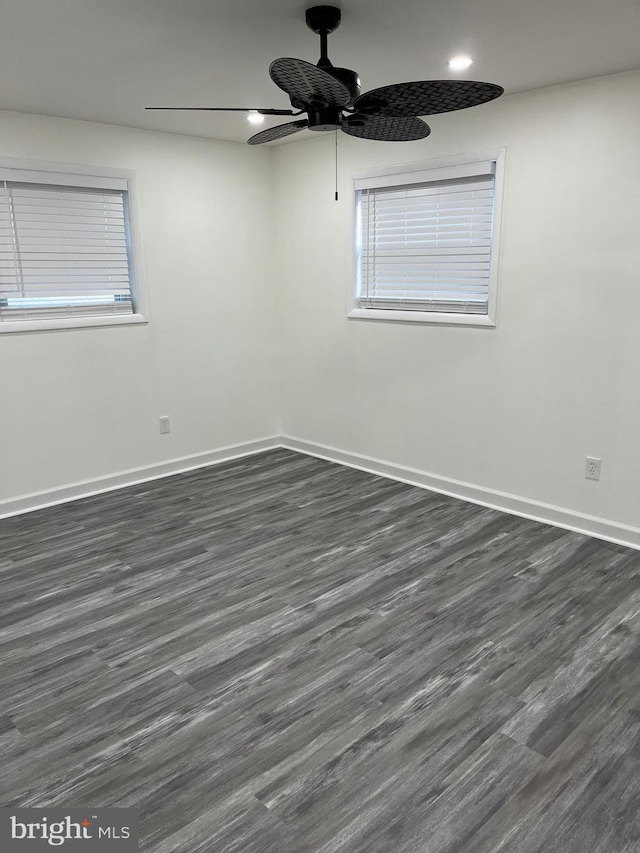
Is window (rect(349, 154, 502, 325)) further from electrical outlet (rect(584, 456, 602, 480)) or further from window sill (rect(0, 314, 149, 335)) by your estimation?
window sill (rect(0, 314, 149, 335))

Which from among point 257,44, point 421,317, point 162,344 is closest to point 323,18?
point 257,44

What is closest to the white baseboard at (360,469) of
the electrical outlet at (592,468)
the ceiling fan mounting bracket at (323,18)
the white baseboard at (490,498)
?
the white baseboard at (490,498)

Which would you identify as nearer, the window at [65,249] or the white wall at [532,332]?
the white wall at [532,332]

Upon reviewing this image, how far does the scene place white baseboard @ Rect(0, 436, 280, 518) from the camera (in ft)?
13.5

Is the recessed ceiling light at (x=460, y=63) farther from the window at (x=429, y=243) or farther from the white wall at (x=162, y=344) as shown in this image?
the white wall at (x=162, y=344)

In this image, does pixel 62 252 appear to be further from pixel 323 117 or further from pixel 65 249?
pixel 323 117

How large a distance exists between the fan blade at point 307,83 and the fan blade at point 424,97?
0.09 metres

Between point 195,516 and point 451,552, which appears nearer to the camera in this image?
point 451,552

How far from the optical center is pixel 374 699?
2.29 meters

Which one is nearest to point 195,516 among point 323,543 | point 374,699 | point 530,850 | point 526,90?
point 323,543

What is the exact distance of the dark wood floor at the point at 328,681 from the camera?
1.82 m

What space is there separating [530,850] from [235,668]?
121 cm

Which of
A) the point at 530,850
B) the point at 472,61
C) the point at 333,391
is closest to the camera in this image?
the point at 530,850

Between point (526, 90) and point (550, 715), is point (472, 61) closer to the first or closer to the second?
point (526, 90)
